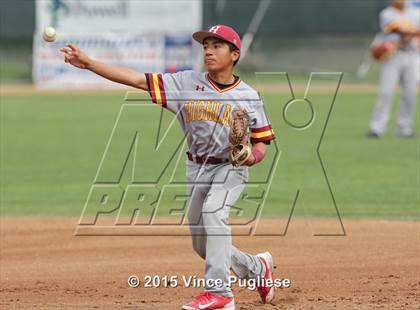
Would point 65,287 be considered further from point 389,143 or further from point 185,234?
point 389,143

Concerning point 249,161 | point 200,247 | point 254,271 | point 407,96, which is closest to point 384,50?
point 407,96

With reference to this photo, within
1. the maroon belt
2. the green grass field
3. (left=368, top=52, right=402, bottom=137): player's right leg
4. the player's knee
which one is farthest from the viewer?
(left=368, top=52, right=402, bottom=137): player's right leg

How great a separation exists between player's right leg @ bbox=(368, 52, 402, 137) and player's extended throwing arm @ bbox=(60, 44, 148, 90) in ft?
36.3

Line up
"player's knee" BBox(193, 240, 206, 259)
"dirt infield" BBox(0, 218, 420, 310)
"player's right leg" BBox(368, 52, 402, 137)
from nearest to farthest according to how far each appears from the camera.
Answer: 1. "player's knee" BBox(193, 240, 206, 259)
2. "dirt infield" BBox(0, 218, 420, 310)
3. "player's right leg" BBox(368, 52, 402, 137)

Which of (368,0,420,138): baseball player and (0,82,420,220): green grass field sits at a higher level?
(368,0,420,138): baseball player

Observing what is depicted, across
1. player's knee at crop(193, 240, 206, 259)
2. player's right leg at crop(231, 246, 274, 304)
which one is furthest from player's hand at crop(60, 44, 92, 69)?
player's right leg at crop(231, 246, 274, 304)

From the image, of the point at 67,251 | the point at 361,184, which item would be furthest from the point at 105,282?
the point at 361,184

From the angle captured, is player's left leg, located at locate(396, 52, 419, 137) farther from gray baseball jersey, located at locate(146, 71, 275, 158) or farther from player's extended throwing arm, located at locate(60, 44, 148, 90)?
player's extended throwing arm, located at locate(60, 44, 148, 90)

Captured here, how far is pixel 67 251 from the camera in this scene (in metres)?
9.49

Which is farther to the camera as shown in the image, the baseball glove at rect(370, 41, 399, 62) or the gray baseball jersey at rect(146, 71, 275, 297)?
the baseball glove at rect(370, 41, 399, 62)

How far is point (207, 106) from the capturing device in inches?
277

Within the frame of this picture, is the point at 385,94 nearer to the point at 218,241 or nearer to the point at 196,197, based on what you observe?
the point at 196,197

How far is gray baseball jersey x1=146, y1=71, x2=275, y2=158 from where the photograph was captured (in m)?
7.01

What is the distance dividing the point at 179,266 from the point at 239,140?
7.76 ft
